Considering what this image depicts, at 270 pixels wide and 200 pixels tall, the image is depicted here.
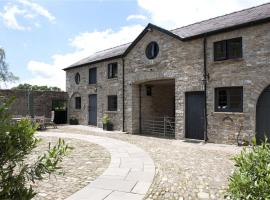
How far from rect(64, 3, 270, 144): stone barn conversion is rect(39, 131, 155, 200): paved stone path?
15.0 feet

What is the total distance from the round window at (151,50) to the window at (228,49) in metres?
3.77

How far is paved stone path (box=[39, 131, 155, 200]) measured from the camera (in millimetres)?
5011

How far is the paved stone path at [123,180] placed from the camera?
5.01 meters

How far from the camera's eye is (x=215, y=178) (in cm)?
624

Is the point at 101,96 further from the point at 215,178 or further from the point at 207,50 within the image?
the point at 215,178

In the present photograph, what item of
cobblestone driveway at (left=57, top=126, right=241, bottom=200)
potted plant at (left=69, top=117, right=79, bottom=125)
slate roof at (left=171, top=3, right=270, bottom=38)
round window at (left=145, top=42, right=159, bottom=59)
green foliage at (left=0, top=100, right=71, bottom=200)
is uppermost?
slate roof at (left=171, top=3, right=270, bottom=38)

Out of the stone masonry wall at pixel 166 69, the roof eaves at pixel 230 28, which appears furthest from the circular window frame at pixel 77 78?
the roof eaves at pixel 230 28

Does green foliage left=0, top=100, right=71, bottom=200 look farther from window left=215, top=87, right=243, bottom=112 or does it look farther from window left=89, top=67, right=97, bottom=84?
window left=89, top=67, right=97, bottom=84

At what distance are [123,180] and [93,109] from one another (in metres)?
14.4

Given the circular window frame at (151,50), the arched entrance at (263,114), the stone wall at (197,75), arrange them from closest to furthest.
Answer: the arched entrance at (263,114) → the stone wall at (197,75) → the circular window frame at (151,50)

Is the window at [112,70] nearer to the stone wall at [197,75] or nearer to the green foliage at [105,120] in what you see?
the stone wall at [197,75]

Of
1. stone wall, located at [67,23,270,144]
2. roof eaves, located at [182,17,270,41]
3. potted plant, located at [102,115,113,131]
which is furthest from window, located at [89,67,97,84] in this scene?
roof eaves, located at [182,17,270,41]

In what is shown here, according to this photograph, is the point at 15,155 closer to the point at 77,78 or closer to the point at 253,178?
the point at 253,178

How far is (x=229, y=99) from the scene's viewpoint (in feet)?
37.0
